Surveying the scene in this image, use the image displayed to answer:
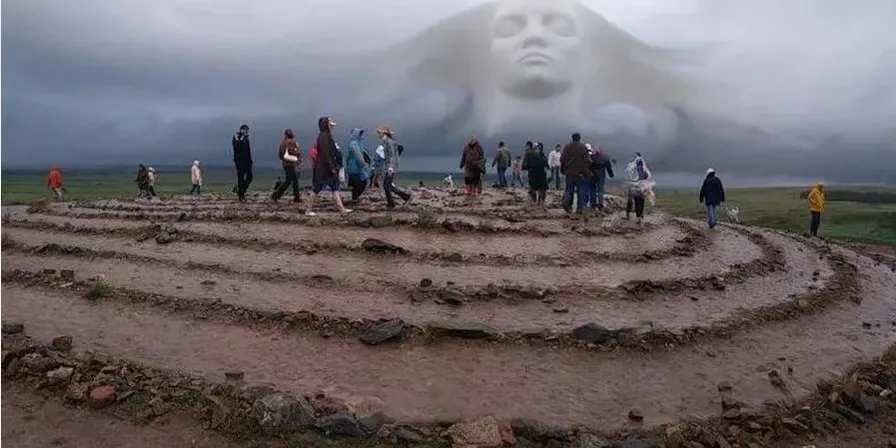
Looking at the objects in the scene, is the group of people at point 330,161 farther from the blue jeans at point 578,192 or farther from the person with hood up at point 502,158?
the person with hood up at point 502,158

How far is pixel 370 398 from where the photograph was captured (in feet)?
26.4

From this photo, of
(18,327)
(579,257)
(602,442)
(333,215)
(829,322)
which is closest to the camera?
(602,442)

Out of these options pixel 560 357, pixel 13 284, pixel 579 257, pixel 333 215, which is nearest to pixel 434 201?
pixel 333 215

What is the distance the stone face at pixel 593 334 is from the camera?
10094 mm

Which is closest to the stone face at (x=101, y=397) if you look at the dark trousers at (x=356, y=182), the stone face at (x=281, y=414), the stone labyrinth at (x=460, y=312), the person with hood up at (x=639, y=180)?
the stone labyrinth at (x=460, y=312)

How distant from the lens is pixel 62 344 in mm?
9438

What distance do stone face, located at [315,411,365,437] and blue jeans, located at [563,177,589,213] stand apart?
15925 mm

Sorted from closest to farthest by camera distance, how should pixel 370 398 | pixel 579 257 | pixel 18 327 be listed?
pixel 370 398 < pixel 18 327 < pixel 579 257

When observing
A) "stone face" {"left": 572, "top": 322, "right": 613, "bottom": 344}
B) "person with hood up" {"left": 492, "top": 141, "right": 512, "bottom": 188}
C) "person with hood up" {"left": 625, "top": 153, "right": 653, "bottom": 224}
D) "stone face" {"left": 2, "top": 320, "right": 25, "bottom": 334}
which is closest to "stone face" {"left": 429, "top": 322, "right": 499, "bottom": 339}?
"stone face" {"left": 572, "top": 322, "right": 613, "bottom": 344}

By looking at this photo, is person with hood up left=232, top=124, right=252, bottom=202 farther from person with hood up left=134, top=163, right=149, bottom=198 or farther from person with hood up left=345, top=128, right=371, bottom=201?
person with hood up left=134, top=163, right=149, bottom=198

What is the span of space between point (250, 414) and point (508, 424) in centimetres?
297

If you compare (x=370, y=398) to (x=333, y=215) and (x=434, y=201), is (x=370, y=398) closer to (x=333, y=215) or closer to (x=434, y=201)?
(x=333, y=215)

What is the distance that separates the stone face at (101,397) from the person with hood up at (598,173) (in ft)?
58.9

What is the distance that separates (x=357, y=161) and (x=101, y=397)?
44.2ft
